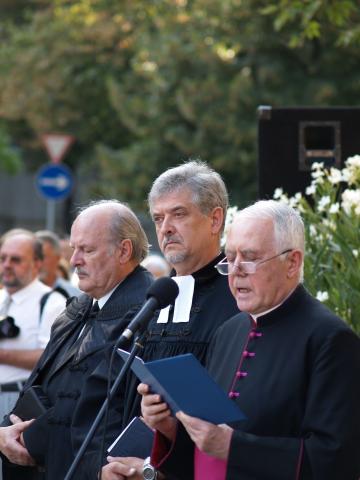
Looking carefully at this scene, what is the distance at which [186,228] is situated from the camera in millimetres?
6121

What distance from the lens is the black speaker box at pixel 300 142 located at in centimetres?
865

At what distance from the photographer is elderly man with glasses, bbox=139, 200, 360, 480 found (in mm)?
4855

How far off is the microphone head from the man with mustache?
78 cm

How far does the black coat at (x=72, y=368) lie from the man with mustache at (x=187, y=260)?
1.07ft

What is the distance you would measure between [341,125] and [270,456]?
13.5 feet

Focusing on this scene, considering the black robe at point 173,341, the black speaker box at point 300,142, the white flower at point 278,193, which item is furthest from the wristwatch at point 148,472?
the black speaker box at point 300,142

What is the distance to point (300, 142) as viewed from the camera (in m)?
8.76

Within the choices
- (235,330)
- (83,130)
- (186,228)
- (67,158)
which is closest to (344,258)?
(186,228)

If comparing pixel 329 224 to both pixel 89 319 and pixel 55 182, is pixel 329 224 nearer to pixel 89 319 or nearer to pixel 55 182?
pixel 89 319

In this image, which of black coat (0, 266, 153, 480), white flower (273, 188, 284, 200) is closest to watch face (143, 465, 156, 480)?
black coat (0, 266, 153, 480)

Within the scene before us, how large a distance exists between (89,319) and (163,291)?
1.66m

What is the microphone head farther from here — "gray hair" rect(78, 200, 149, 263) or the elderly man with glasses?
"gray hair" rect(78, 200, 149, 263)

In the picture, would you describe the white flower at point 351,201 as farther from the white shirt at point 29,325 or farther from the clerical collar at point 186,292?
the white shirt at point 29,325

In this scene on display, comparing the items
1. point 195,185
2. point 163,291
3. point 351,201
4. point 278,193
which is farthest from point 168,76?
point 163,291
